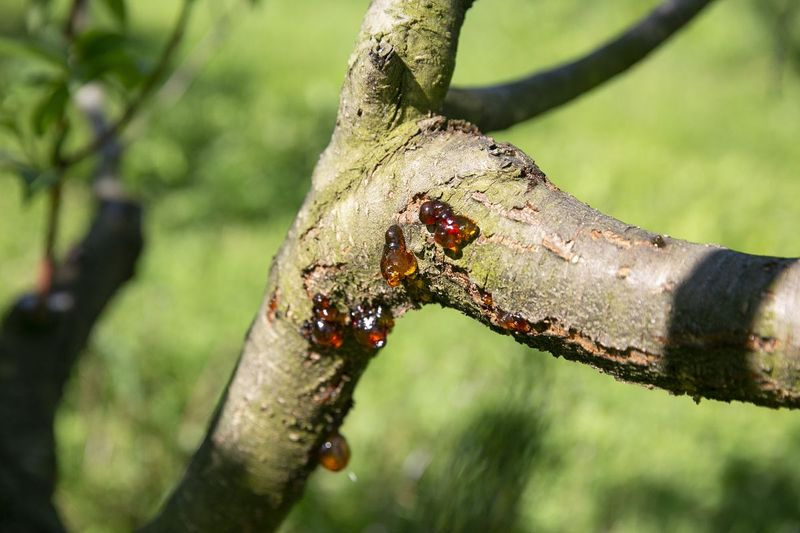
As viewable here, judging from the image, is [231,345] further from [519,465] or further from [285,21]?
[285,21]

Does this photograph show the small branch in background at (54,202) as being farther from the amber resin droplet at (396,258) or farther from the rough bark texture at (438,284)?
the amber resin droplet at (396,258)

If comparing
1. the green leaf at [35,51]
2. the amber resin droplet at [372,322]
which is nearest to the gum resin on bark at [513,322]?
the amber resin droplet at [372,322]

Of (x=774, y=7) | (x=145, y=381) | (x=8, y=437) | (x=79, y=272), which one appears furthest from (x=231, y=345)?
(x=774, y=7)

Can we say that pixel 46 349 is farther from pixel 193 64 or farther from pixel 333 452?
pixel 193 64

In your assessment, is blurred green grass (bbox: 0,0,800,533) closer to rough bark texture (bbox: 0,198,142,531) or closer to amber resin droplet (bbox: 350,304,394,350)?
rough bark texture (bbox: 0,198,142,531)

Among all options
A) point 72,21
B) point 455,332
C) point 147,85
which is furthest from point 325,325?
point 455,332
